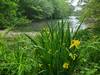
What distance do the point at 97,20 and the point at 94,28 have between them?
205 millimetres

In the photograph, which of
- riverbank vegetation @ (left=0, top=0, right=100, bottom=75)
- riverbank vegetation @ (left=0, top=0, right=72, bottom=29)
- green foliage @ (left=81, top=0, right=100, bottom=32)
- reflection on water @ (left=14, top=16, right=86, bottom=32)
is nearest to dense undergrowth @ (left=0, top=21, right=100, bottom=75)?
riverbank vegetation @ (left=0, top=0, right=100, bottom=75)

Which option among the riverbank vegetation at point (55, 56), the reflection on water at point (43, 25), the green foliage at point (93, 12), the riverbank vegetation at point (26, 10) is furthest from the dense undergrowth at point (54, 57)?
the riverbank vegetation at point (26, 10)

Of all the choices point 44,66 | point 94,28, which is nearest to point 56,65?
point 44,66

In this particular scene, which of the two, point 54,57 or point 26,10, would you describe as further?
point 26,10

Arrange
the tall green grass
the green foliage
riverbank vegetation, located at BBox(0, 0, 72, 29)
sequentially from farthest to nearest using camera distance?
riverbank vegetation, located at BBox(0, 0, 72, 29)
the green foliage
the tall green grass

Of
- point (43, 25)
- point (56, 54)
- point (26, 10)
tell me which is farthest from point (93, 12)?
point (26, 10)

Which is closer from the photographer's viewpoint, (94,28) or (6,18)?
(94,28)

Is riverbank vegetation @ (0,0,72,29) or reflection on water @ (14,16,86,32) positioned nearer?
reflection on water @ (14,16,86,32)

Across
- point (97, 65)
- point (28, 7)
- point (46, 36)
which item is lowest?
point (28, 7)

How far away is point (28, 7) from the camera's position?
23.6m

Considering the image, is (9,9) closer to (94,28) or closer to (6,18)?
(6,18)

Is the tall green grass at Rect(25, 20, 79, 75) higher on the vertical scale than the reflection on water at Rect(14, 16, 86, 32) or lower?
higher

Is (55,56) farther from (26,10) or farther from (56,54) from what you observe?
(26,10)

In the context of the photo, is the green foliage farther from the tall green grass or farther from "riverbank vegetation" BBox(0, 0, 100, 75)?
the tall green grass
